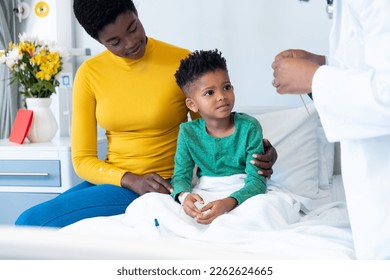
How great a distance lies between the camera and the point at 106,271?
727 mm

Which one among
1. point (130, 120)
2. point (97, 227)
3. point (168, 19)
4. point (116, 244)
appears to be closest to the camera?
point (116, 244)

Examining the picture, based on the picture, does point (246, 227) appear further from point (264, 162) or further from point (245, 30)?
point (245, 30)

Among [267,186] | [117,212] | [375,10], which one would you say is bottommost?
[117,212]

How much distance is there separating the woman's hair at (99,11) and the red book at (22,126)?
0.97 meters

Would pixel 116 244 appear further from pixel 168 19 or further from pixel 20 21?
pixel 20 21

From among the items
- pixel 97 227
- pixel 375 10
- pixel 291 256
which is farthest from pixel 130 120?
pixel 375 10

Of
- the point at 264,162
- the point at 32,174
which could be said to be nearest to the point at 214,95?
the point at 264,162

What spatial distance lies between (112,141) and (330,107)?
102 cm

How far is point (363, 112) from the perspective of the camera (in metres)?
0.90

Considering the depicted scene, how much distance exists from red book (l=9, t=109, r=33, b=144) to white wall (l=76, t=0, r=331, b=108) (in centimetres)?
77

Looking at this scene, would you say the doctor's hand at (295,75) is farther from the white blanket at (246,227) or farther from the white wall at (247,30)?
the white wall at (247,30)

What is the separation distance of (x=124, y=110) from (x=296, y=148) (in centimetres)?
66

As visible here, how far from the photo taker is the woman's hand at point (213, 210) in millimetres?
1240

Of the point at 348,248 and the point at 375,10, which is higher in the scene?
the point at 375,10
